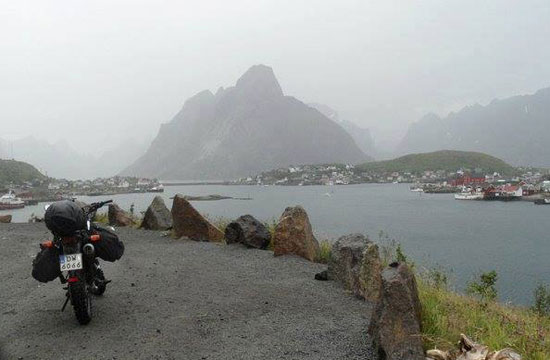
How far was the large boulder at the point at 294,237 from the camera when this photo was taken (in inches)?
488

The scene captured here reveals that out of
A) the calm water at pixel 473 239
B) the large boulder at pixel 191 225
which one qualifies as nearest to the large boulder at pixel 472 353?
the calm water at pixel 473 239

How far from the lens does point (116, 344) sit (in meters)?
6.12

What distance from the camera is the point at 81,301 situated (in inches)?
264

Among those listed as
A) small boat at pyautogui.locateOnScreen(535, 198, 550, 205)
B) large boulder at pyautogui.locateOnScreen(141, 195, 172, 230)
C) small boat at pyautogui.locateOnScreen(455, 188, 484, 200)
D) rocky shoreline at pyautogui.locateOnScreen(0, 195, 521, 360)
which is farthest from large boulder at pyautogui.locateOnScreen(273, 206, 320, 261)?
small boat at pyautogui.locateOnScreen(455, 188, 484, 200)

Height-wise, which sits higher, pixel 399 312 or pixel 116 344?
pixel 399 312

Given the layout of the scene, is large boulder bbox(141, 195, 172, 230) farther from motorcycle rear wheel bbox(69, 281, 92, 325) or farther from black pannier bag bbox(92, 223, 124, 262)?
motorcycle rear wheel bbox(69, 281, 92, 325)

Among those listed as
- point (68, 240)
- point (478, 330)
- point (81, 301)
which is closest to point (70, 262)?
point (68, 240)

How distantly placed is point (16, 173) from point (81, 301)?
516 feet

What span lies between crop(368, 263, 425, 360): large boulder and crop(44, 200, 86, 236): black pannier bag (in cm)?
441

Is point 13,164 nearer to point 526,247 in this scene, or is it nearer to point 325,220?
point 325,220

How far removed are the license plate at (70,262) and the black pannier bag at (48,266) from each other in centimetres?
27

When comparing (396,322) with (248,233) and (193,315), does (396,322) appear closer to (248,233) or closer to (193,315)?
(193,315)

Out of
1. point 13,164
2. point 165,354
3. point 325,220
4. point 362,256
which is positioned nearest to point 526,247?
point 325,220

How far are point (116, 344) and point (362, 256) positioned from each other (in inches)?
186
